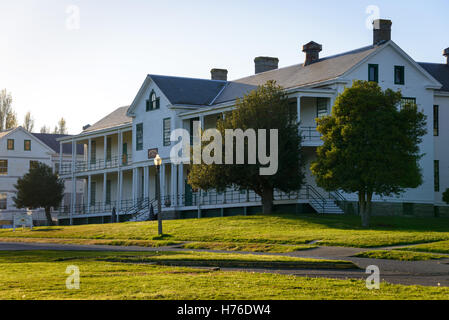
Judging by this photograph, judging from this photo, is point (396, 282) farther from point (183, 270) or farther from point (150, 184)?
point (150, 184)

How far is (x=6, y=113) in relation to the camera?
9281 cm

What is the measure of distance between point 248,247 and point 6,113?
7354cm

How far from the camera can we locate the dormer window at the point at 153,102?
159ft

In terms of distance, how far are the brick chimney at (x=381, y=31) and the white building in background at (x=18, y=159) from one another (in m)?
40.4

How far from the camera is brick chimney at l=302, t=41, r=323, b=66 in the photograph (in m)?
44.8

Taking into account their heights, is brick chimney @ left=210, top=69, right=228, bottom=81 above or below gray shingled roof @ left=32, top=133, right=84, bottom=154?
above

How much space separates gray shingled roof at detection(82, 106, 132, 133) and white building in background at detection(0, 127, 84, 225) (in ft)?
49.1

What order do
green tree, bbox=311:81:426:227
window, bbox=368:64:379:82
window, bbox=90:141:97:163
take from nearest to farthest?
1. green tree, bbox=311:81:426:227
2. window, bbox=368:64:379:82
3. window, bbox=90:141:97:163

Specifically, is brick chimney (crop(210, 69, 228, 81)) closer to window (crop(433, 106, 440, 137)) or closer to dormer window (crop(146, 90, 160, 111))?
dormer window (crop(146, 90, 160, 111))

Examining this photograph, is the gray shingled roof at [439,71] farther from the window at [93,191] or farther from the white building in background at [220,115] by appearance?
the window at [93,191]

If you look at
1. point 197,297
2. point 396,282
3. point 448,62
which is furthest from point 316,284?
point 448,62

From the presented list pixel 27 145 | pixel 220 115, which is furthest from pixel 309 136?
pixel 27 145

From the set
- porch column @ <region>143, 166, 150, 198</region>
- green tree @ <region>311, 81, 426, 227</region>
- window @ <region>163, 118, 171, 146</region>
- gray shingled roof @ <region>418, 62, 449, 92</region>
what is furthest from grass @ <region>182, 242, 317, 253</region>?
gray shingled roof @ <region>418, 62, 449, 92</region>
